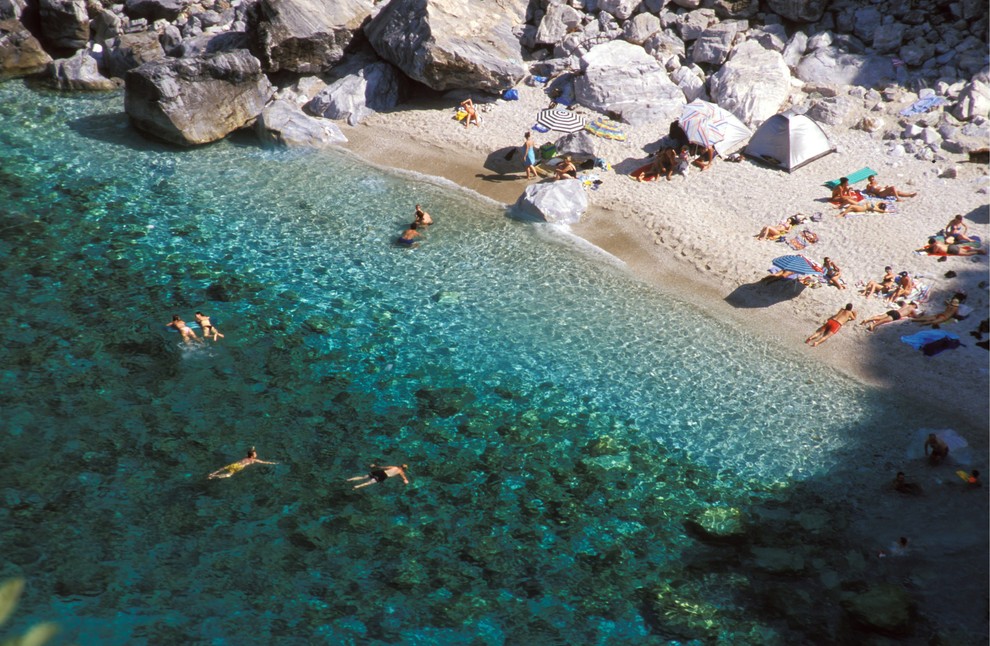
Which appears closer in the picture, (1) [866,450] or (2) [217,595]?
Answer: (2) [217,595]

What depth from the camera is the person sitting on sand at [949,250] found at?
22234 mm

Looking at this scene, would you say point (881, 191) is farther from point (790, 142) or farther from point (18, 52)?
point (18, 52)

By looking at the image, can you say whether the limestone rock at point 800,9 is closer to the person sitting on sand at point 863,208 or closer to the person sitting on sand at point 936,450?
the person sitting on sand at point 863,208

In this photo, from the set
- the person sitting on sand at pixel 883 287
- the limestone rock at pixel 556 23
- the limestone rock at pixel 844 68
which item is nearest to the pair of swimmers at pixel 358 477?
the person sitting on sand at pixel 883 287

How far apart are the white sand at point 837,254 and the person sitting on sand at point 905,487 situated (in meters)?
0.15

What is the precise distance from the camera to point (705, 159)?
26.6 meters

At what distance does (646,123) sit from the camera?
94.5 ft

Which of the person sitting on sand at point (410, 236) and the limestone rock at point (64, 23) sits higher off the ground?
the limestone rock at point (64, 23)

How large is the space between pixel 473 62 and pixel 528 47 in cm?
392

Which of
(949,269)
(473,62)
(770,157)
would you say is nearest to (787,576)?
(949,269)

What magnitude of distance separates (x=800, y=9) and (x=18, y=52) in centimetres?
2815

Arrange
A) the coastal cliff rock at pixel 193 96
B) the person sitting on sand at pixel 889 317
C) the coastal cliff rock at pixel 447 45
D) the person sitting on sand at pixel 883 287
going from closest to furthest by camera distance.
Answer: the person sitting on sand at pixel 889 317
the person sitting on sand at pixel 883 287
the coastal cliff rock at pixel 193 96
the coastal cliff rock at pixel 447 45

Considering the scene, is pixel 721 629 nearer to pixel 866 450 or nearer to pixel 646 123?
pixel 866 450

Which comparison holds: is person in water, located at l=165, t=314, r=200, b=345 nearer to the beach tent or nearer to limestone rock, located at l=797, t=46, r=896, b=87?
the beach tent
